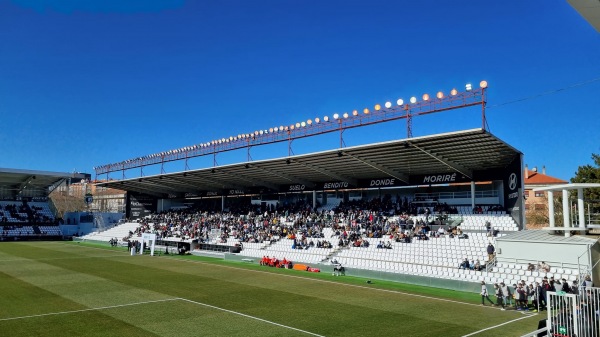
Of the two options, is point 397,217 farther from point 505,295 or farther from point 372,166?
point 505,295

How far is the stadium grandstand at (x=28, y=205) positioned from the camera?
6962 cm

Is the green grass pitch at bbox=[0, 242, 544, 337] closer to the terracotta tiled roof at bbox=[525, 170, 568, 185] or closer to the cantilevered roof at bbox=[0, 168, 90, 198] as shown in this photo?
the cantilevered roof at bbox=[0, 168, 90, 198]

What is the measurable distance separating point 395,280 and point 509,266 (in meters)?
6.93

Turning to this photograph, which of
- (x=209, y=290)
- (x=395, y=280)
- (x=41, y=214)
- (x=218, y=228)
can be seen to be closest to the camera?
(x=209, y=290)

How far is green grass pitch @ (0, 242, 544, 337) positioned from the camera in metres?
16.0

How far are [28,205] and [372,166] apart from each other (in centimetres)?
6581

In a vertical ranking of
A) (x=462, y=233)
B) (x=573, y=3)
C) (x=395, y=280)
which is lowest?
(x=395, y=280)

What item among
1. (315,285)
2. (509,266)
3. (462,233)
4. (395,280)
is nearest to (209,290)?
(315,285)

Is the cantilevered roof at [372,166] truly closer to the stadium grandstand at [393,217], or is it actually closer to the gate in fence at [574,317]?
the stadium grandstand at [393,217]

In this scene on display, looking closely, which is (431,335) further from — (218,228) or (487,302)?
(218,228)

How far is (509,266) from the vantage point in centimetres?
2695

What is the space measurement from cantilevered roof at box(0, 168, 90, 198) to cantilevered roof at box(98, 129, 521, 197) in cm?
2136

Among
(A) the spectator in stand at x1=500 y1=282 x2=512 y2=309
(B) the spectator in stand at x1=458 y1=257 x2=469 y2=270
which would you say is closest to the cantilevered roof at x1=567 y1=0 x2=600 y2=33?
(A) the spectator in stand at x1=500 y1=282 x2=512 y2=309

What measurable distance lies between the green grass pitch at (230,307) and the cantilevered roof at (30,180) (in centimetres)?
4331
